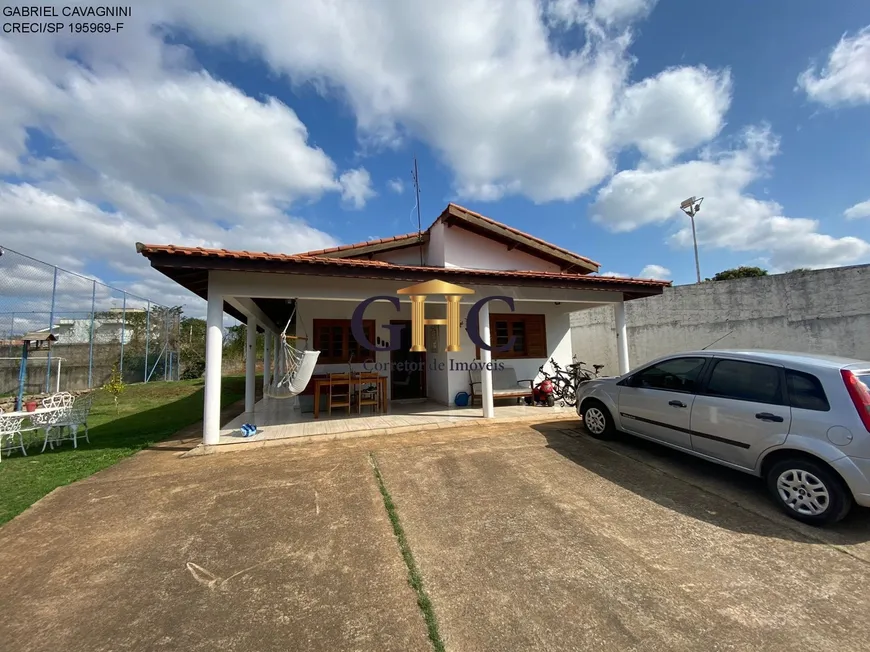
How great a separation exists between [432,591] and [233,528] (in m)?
1.98

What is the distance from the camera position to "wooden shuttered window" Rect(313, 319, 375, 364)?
8484 millimetres

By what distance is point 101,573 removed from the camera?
254cm

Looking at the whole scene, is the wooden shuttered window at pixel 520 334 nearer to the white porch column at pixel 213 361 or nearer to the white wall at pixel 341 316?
the white wall at pixel 341 316

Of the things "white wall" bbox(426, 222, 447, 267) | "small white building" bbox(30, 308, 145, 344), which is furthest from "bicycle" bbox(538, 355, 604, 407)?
"small white building" bbox(30, 308, 145, 344)

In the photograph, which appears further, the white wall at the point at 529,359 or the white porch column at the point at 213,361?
the white wall at the point at 529,359

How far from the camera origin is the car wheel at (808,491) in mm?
2811

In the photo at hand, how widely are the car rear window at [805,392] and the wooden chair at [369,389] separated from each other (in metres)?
6.46

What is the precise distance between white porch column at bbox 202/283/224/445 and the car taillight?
7.11m

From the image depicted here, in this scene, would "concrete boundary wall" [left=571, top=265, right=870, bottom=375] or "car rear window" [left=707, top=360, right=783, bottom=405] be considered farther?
"concrete boundary wall" [left=571, top=265, right=870, bottom=375]

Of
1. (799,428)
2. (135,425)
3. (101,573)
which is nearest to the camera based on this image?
(101,573)

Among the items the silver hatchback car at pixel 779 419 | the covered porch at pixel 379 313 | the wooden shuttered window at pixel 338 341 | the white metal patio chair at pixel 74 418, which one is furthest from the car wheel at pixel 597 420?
the white metal patio chair at pixel 74 418

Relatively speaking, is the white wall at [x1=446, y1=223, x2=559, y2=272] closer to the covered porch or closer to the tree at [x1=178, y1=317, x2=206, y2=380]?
the covered porch

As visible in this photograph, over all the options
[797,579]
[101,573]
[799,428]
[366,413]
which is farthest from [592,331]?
[101,573]

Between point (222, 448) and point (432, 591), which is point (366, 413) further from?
point (432, 591)
